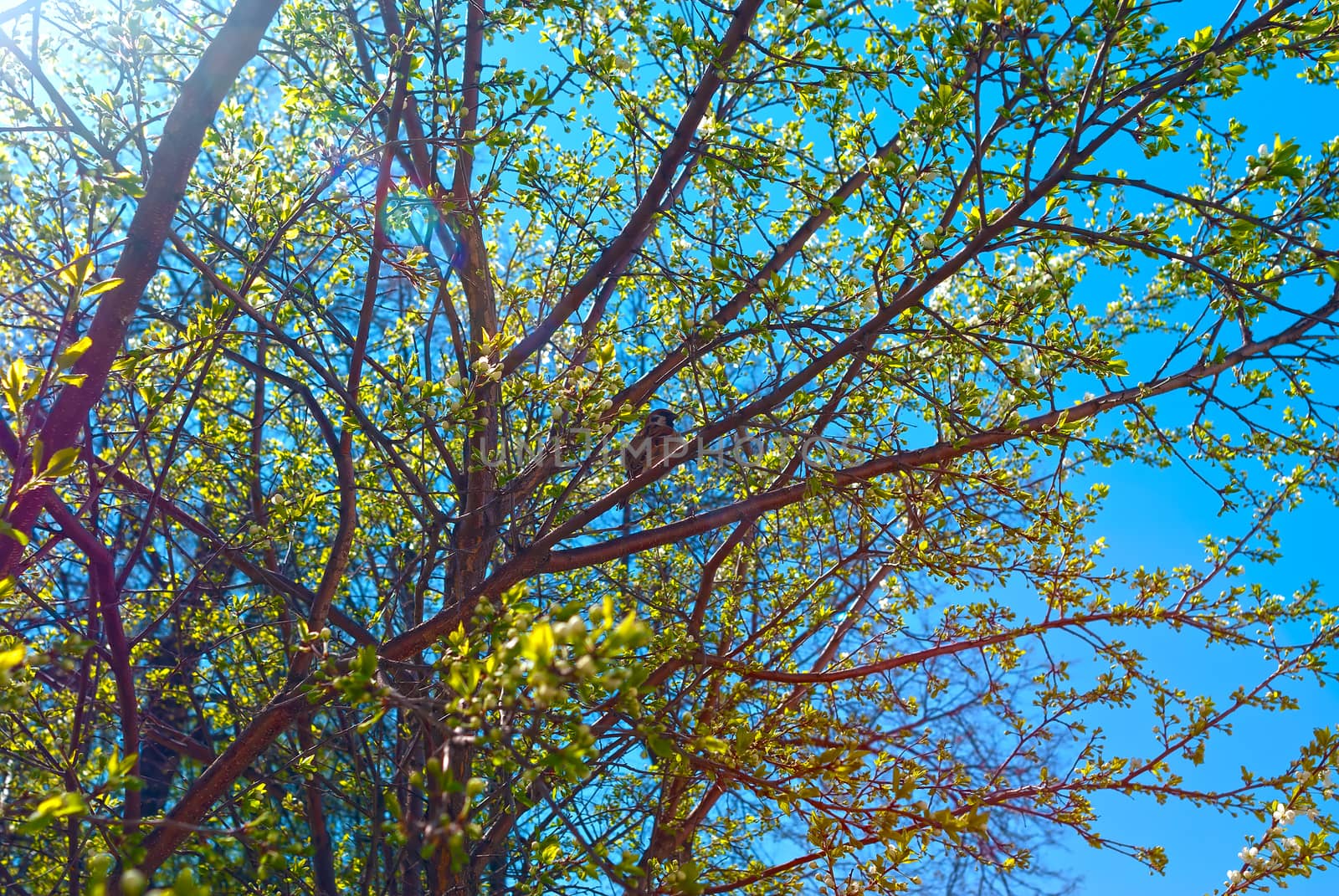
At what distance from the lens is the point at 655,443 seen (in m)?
4.39

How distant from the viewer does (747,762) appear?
3.36 m

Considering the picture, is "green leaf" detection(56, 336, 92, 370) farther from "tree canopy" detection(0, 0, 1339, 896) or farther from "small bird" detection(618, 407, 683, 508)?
"small bird" detection(618, 407, 683, 508)

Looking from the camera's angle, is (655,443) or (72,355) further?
(655,443)

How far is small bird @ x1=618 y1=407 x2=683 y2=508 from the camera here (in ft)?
13.7

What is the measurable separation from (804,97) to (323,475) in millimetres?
3522

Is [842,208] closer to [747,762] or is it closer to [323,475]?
[747,762]

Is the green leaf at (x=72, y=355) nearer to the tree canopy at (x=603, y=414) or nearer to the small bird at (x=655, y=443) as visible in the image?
the tree canopy at (x=603, y=414)

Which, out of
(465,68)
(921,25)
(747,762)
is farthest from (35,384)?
(921,25)

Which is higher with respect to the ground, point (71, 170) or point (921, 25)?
point (71, 170)

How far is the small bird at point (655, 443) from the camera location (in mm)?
4176

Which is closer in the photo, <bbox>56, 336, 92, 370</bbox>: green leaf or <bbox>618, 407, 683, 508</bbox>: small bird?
<bbox>56, 336, 92, 370</bbox>: green leaf

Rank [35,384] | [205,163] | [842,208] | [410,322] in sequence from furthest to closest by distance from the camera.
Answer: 1. [205,163]
2. [410,322]
3. [842,208]
4. [35,384]

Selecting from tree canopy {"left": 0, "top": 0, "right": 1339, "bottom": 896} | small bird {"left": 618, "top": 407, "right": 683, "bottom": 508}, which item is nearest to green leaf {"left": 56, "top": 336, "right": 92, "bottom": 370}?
tree canopy {"left": 0, "top": 0, "right": 1339, "bottom": 896}

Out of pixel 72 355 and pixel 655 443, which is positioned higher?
pixel 655 443
